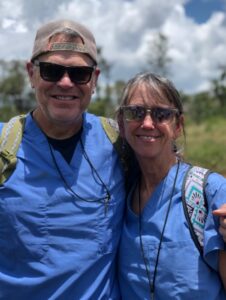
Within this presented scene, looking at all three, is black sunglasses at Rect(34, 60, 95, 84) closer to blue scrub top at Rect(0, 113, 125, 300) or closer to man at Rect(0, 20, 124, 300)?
man at Rect(0, 20, 124, 300)

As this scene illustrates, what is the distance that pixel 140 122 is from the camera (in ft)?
7.35

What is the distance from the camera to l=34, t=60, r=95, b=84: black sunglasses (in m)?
2.23

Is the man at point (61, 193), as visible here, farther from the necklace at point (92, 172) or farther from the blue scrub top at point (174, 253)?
the blue scrub top at point (174, 253)

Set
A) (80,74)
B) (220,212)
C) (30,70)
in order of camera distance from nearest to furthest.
Answer: (220,212)
(80,74)
(30,70)

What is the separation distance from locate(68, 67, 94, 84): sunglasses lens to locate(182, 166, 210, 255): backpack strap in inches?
27.0

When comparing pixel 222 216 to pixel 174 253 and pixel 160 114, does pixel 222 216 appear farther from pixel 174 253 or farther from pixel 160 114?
pixel 160 114

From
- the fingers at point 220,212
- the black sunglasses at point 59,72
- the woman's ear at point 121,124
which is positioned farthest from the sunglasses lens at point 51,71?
the fingers at point 220,212

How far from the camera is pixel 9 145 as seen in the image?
7.22 ft

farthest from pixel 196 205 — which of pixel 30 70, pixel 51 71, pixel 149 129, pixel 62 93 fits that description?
pixel 30 70

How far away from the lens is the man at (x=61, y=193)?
2.14 meters

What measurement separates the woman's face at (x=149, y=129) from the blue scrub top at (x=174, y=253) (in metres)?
0.13

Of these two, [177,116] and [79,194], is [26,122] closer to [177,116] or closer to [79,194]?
[79,194]

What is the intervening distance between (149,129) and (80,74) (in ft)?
1.37

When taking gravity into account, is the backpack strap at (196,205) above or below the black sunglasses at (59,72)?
below
